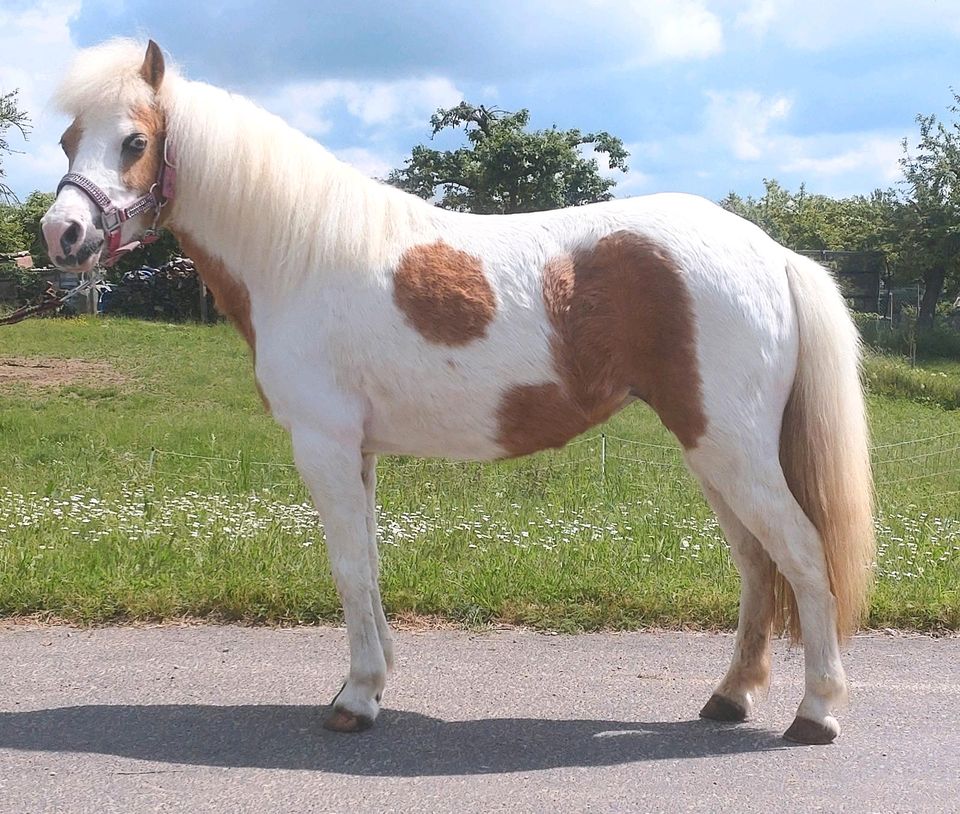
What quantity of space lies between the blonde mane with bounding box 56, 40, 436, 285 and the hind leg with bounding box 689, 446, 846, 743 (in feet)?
4.70

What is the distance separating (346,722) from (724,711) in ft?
4.58

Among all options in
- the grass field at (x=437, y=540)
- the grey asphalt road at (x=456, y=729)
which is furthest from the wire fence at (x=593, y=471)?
the grey asphalt road at (x=456, y=729)

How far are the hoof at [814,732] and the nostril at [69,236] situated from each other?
3.05 meters

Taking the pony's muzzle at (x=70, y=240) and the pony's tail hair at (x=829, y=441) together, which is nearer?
the pony's muzzle at (x=70, y=240)

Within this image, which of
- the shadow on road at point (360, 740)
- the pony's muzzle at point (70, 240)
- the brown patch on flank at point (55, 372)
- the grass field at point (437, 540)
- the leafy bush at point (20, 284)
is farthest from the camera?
the leafy bush at point (20, 284)

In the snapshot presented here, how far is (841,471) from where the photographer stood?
329 cm

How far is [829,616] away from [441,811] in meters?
1.54

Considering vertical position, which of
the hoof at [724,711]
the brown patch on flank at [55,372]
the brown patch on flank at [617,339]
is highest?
the brown patch on flank at [617,339]

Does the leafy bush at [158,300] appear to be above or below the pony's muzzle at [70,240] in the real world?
above

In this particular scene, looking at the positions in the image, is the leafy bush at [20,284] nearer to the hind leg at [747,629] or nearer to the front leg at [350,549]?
the front leg at [350,549]

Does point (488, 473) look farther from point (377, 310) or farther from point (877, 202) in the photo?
point (877, 202)

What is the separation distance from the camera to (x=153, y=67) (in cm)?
340

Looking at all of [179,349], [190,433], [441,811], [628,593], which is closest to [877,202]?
[179,349]

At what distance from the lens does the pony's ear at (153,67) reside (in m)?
3.38
